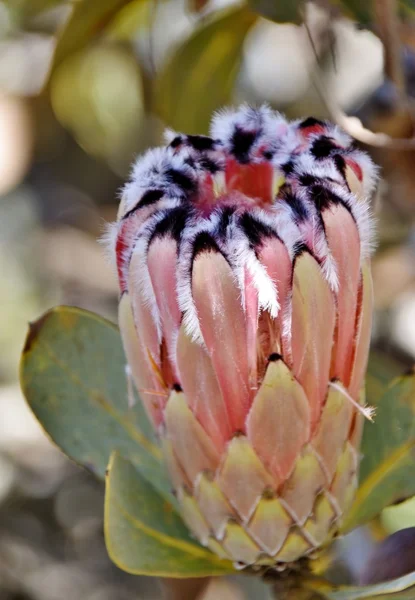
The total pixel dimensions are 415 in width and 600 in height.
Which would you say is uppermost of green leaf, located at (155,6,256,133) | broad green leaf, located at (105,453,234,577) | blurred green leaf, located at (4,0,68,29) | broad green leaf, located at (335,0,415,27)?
blurred green leaf, located at (4,0,68,29)

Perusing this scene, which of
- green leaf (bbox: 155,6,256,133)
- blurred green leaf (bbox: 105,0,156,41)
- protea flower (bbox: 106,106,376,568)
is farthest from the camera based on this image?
blurred green leaf (bbox: 105,0,156,41)

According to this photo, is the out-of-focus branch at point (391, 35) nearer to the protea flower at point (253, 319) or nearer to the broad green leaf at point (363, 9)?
the broad green leaf at point (363, 9)

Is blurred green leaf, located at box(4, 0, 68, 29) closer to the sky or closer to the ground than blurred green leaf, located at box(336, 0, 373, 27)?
closer to the sky

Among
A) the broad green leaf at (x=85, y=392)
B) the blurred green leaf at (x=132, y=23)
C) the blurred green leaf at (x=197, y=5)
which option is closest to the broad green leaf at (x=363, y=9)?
the blurred green leaf at (x=197, y=5)

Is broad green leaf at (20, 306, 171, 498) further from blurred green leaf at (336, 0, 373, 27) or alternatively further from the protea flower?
blurred green leaf at (336, 0, 373, 27)

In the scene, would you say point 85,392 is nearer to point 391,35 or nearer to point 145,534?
point 145,534

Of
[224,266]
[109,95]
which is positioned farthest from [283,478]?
[109,95]

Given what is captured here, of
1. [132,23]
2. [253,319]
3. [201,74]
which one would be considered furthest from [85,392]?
[132,23]

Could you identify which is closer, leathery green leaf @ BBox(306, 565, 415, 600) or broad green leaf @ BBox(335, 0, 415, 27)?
leathery green leaf @ BBox(306, 565, 415, 600)

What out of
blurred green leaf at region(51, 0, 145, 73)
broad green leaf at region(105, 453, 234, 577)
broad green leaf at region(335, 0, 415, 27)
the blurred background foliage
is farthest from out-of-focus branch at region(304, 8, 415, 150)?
broad green leaf at region(105, 453, 234, 577)
